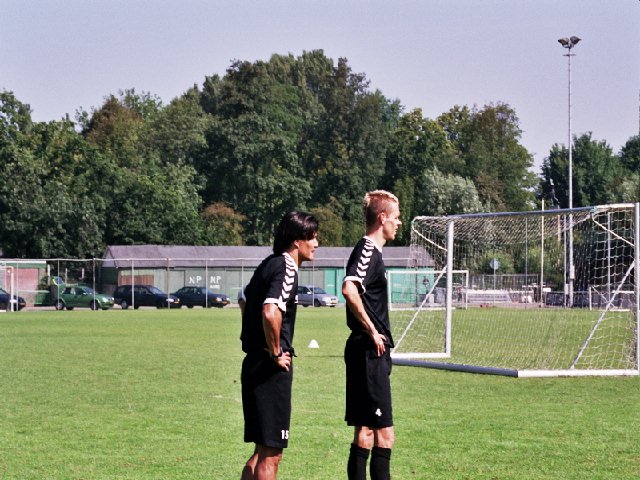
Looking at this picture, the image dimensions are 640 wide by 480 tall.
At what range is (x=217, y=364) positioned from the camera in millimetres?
19594

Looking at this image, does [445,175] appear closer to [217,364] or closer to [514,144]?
[514,144]

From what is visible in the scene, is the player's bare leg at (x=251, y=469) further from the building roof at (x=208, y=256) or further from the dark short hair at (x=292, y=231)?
the building roof at (x=208, y=256)

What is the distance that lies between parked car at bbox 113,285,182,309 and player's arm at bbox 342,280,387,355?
4993 cm

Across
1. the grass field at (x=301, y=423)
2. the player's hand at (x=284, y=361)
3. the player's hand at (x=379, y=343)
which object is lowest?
the grass field at (x=301, y=423)

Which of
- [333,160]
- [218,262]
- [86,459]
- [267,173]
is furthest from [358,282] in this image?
[333,160]

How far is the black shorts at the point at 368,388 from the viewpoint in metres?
7.33

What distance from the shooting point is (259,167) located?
87312 millimetres

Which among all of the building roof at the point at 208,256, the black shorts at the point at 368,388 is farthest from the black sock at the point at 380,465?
the building roof at the point at 208,256

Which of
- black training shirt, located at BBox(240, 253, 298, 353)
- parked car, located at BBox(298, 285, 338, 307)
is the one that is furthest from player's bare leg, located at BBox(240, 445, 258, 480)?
parked car, located at BBox(298, 285, 338, 307)

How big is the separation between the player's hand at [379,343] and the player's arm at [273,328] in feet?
2.97

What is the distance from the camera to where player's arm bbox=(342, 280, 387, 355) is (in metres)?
7.24

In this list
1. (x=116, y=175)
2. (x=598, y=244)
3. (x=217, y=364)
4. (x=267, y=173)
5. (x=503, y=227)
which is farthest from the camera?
(x=267, y=173)

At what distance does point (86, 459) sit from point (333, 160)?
→ 86.7 m

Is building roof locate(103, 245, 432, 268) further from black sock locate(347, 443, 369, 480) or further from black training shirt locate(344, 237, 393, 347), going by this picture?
black sock locate(347, 443, 369, 480)
